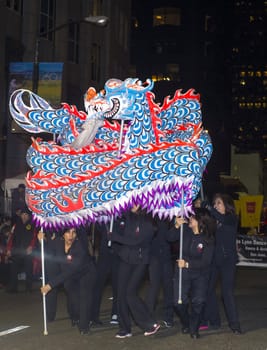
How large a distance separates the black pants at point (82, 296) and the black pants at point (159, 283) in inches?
32.5

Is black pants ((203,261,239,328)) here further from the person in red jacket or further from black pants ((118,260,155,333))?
the person in red jacket

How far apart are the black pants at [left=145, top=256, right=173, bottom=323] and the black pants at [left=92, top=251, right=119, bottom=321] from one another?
1.55ft

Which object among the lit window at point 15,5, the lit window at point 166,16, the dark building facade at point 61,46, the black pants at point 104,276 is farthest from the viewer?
the lit window at point 166,16

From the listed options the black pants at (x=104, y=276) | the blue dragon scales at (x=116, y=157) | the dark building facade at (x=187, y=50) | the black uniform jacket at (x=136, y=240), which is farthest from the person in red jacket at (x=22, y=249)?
the dark building facade at (x=187, y=50)

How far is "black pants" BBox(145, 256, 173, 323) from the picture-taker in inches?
376

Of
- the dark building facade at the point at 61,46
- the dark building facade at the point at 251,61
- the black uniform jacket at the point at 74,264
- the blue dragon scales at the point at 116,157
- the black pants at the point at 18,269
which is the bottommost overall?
the black pants at the point at 18,269

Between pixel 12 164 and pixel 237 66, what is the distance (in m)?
109

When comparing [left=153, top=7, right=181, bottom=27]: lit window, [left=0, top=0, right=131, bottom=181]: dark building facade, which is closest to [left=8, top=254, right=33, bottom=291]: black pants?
[left=0, top=0, right=131, bottom=181]: dark building facade

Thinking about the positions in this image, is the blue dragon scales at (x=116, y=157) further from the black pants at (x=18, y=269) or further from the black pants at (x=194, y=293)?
the black pants at (x=18, y=269)

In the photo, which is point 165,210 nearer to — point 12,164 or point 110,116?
point 110,116

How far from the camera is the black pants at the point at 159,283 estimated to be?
9539 millimetres

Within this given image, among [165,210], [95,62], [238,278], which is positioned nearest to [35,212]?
[165,210]

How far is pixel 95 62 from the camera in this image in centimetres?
3941

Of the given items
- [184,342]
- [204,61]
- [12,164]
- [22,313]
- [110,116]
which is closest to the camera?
[184,342]
